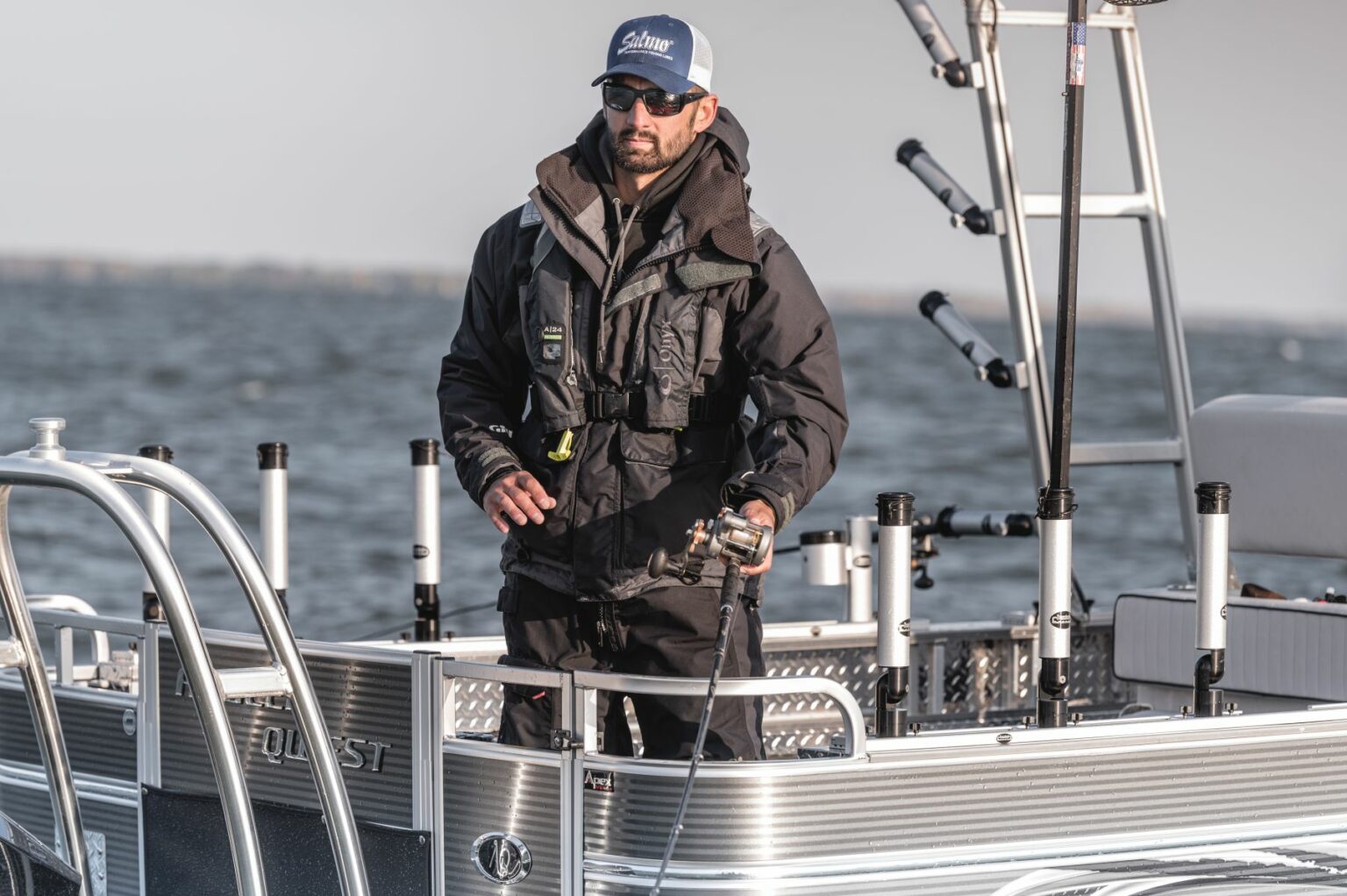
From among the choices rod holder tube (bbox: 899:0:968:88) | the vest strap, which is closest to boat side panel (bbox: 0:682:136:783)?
the vest strap

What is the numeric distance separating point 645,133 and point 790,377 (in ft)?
1.69

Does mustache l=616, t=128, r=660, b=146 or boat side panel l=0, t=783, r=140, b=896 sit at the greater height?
mustache l=616, t=128, r=660, b=146

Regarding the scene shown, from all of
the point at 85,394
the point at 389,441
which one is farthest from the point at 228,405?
the point at 389,441

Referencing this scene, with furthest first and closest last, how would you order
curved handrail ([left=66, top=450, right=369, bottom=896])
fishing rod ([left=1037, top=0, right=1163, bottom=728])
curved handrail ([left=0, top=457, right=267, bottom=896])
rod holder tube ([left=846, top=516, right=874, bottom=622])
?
rod holder tube ([left=846, top=516, right=874, bottom=622]) < fishing rod ([left=1037, top=0, right=1163, bottom=728]) < curved handrail ([left=66, top=450, right=369, bottom=896]) < curved handrail ([left=0, top=457, right=267, bottom=896])

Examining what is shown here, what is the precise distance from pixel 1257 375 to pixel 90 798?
138 feet

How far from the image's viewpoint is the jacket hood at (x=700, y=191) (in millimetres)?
3678

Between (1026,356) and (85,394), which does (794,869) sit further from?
(85,394)

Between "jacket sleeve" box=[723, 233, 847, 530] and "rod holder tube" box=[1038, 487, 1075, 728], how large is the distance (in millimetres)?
458

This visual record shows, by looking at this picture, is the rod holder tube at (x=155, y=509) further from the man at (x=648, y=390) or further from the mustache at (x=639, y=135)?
the mustache at (x=639, y=135)

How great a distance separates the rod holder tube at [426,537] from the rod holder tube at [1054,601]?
1.76m

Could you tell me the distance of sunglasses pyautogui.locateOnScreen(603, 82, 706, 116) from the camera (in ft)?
12.1

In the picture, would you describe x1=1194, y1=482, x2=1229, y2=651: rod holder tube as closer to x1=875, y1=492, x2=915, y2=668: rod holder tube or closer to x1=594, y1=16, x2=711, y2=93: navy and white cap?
x1=875, y1=492, x2=915, y2=668: rod holder tube

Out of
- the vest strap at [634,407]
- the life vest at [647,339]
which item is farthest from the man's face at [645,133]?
the vest strap at [634,407]

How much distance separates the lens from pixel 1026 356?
5.30m
